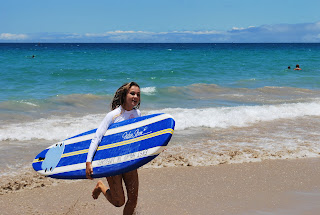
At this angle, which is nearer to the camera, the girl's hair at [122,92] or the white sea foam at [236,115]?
the girl's hair at [122,92]

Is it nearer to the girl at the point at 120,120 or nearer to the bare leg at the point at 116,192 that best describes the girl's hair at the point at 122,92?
the girl at the point at 120,120

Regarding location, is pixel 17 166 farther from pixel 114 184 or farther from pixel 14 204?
pixel 114 184

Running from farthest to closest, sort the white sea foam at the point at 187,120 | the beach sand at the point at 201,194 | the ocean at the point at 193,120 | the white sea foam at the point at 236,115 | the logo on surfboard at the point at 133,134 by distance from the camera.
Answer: the white sea foam at the point at 236,115, the white sea foam at the point at 187,120, the ocean at the point at 193,120, the beach sand at the point at 201,194, the logo on surfboard at the point at 133,134

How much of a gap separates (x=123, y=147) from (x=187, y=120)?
240 inches

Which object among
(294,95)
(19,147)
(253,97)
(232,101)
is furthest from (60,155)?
(294,95)

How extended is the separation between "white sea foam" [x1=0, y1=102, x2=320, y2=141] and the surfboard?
14.2 ft

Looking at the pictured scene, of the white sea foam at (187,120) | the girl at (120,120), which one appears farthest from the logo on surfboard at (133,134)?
the white sea foam at (187,120)

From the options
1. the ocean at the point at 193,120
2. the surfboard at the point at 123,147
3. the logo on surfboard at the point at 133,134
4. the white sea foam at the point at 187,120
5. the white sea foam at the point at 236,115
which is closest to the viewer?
the surfboard at the point at 123,147

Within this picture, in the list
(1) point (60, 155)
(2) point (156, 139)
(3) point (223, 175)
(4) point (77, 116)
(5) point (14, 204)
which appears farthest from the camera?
(4) point (77, 116)

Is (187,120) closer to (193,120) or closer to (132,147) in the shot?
(193,120)

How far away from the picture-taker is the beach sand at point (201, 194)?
4.45 m

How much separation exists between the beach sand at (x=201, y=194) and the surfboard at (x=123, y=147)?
0.83 m

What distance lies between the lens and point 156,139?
360cm

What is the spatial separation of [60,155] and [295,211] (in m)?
2.67
